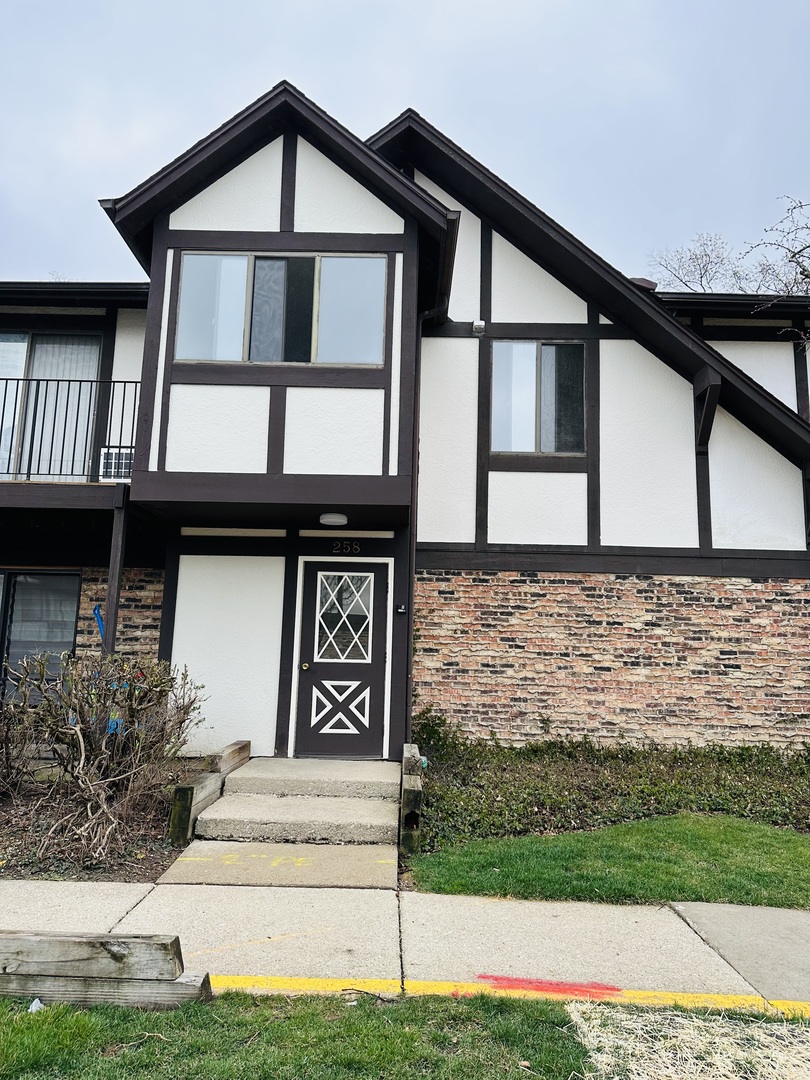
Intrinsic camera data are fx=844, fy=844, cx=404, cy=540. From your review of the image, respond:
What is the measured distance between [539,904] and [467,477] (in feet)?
19.6

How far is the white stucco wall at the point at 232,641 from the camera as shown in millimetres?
9664

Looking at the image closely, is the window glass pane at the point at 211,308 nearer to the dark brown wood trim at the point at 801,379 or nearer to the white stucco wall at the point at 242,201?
the white stucco wall at the point at 242,201

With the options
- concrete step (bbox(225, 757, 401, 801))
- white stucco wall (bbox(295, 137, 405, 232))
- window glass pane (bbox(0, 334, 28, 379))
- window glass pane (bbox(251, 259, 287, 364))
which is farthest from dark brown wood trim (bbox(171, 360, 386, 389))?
concrete step (bbox(225, 757, 401, 801))

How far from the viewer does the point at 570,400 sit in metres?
11.1

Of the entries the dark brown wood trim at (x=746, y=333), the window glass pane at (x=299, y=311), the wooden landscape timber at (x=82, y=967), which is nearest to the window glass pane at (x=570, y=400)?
the dark brown wood trim at (x=746, y=333)

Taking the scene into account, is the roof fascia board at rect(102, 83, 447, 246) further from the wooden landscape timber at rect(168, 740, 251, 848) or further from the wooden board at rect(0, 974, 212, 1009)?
the wooden board at rect(0, 974, 212, 1009)

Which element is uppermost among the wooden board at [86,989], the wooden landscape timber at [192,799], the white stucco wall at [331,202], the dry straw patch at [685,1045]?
the white stucco wall at [331,202]

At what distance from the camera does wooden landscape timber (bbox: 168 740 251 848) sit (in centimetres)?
696

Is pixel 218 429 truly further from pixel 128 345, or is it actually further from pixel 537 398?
pixel 537 398

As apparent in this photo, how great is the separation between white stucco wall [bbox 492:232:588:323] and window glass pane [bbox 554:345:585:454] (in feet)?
1.53

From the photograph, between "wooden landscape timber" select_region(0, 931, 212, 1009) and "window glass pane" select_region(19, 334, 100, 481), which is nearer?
"wooden landscape timber" select_region(0, 931, 212, 1009)

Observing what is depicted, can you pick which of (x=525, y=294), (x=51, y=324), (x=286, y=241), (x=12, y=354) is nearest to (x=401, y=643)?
(x=286, y=241)

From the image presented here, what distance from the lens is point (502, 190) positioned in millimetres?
10828

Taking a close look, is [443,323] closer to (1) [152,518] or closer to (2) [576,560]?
(2) [576,560]
